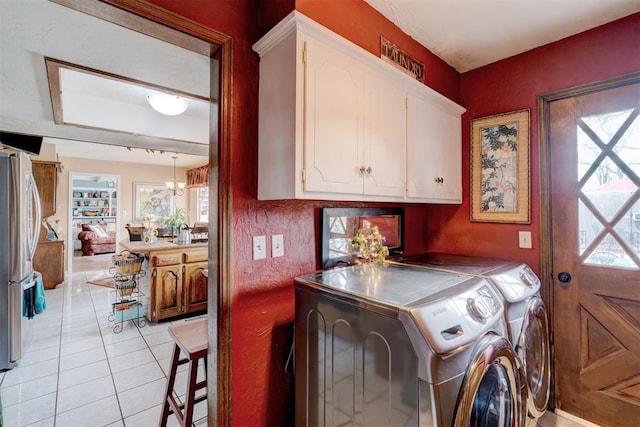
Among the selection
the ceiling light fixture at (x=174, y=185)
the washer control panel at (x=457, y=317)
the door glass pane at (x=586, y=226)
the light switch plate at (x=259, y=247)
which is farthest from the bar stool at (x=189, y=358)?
the ceiling light fixture at (x=174, y=185)

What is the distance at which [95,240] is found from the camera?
8.23 metres

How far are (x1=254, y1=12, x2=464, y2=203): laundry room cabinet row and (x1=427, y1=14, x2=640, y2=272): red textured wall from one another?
2.93ft

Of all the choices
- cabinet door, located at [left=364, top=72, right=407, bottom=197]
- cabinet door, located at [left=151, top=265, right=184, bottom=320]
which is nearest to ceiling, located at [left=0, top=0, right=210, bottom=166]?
cabinet door, located at [left=364, top=72, right=407, bottom=197]

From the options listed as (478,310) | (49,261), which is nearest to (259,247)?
(478,310)

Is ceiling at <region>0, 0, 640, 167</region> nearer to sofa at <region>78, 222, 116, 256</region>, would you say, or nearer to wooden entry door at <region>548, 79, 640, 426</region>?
wooden entry door at <region>548, 79, 640, 426</region>

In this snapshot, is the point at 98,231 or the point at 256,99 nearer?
the point at 256,99

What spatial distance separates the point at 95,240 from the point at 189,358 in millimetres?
8863

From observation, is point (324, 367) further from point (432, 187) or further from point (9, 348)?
point (9, 348)

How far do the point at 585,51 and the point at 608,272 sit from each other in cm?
142

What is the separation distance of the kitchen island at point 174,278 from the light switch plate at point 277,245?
2227 mm

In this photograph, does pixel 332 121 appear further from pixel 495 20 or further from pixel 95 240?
pixel 95 240

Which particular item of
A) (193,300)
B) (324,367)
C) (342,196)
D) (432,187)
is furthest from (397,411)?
(193,300)

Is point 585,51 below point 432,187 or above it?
above

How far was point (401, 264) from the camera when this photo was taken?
72.7 inches
